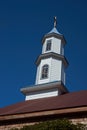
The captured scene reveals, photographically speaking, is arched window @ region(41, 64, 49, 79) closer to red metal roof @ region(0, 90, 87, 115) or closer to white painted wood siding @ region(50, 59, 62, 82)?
white painted wood siding @ region(50, 59, 62, 82)

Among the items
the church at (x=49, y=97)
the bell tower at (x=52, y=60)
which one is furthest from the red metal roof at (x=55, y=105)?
the bell tower at (x=52, y=60)

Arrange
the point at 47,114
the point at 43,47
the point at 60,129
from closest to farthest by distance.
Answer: the point at 60,129, the point at 47,114, the point at 43,47

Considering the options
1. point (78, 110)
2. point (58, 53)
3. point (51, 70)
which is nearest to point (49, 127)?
point (78, 110)

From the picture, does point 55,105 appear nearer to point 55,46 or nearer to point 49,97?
point 49,97

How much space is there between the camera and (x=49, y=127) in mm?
12141

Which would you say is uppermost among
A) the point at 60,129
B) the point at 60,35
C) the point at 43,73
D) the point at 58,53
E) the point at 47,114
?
the point at 60,35

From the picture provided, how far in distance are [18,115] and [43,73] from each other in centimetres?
857

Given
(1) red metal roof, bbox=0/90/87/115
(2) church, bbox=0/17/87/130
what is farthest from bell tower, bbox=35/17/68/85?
(1) red metal roof, bbox=0/90/87/115

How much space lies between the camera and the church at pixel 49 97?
12.8 m

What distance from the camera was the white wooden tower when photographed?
2062 centimetres

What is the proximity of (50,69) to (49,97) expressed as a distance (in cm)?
312

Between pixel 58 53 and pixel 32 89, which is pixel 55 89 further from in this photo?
pixel 58 53

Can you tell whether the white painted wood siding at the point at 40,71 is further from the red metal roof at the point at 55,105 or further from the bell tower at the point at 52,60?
the red metal roof at the point at 55,105

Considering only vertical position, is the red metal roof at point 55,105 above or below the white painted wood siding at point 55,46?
below
